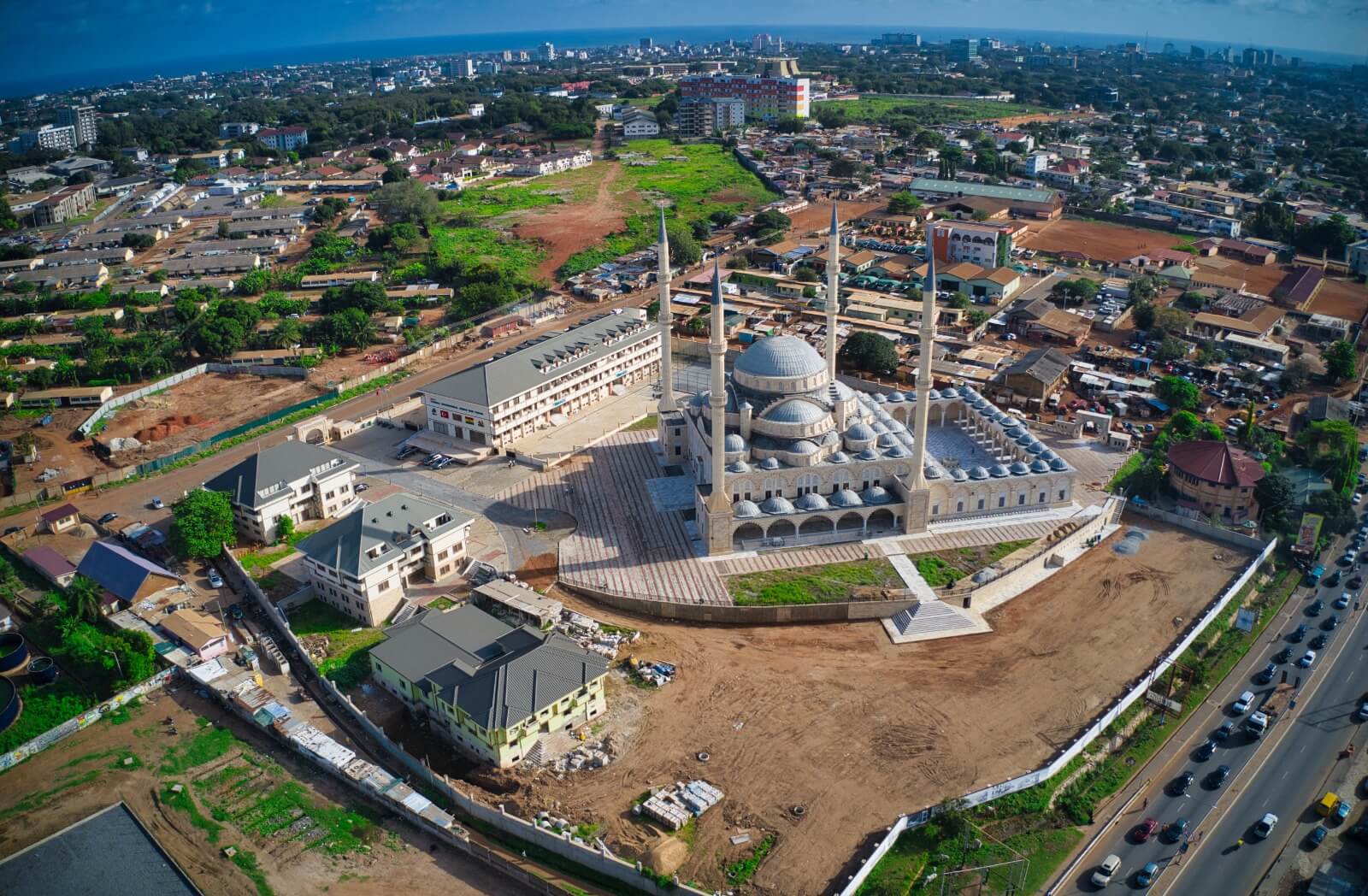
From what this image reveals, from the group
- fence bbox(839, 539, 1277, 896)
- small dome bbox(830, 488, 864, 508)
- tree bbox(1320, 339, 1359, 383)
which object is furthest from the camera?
tree bbox(1320, 339, 1359, 383)

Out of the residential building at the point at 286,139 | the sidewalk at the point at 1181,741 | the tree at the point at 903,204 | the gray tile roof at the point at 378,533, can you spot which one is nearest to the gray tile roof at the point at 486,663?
the gray tile roof at the point at 378,533

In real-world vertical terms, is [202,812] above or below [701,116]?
below

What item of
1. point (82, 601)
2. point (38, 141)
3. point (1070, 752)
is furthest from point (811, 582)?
point (38, 141)

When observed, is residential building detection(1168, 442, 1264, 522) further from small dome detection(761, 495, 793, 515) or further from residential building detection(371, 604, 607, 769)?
residential building detection(371, 604, 607, 769)

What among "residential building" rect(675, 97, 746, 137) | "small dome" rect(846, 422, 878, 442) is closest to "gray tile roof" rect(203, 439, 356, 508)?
"small dome" rect(846, 422, 878, 442)

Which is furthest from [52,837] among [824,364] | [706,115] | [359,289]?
[706,115]

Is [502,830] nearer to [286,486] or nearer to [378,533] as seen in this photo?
[378,533]
